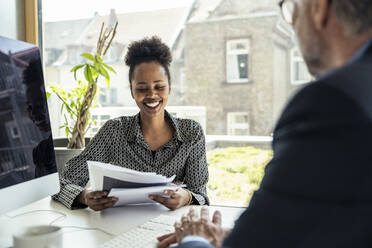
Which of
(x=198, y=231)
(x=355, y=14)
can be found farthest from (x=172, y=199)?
(x=355, y=14)

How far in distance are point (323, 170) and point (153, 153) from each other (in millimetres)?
1419

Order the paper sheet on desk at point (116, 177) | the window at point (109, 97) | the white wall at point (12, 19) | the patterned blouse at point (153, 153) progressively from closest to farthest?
the paper sheet on desk at point (116, 177) → the patterned blouse at point (153, 153) → the white wall at point (12, 19) → the window at point (109, 97)

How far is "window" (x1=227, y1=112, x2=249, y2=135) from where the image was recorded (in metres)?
2.76

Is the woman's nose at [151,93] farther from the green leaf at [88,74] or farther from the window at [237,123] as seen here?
the window at [237,123]

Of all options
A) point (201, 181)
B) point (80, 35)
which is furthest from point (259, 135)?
point (80, 35)

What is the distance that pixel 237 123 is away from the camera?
2785 millimetres

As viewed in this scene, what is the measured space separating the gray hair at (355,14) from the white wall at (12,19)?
2.33 metres

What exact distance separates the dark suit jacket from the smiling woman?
1169mm

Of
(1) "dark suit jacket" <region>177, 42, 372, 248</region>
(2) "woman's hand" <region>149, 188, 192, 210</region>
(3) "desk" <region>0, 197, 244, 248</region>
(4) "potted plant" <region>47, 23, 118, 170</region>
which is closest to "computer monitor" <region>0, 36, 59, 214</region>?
(3) "desk" <region>0, 197, 244, 248</region>

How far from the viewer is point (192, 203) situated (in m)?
1.62

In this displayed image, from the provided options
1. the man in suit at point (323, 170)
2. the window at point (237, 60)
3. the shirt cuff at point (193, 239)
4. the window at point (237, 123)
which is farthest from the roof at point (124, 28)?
the man in suit at point (323, 170)

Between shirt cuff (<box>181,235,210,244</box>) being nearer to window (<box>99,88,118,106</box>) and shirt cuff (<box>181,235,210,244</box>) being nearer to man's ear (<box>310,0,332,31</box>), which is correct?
man's ear (<box>310,0,332,31</box>)

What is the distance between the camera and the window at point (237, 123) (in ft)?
9.07

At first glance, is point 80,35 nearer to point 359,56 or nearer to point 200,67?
point 200,67
